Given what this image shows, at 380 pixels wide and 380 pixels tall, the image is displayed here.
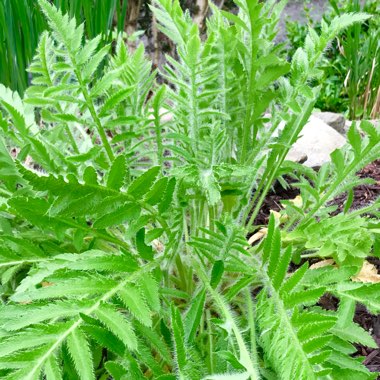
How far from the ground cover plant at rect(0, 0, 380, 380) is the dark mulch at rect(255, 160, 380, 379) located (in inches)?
5.5

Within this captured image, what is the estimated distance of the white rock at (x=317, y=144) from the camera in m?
2.07

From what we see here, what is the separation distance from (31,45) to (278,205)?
1049mm

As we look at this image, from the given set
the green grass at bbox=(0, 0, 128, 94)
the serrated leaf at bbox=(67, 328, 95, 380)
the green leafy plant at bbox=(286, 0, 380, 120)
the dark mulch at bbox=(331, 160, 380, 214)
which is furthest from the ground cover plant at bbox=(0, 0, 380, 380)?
the green leafy plant at bbox=(286, 0, 380, 120)

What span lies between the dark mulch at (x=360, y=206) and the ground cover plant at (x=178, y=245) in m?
0.14

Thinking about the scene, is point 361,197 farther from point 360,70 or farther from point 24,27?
point 360,70

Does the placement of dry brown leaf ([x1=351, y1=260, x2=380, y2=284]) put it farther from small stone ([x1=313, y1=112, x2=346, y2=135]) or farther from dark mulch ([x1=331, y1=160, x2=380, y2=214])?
small stone ([x1=313, y1=112, x2=346, y2=135])

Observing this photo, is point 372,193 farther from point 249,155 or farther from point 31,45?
point 31,45

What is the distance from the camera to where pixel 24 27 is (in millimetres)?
1886

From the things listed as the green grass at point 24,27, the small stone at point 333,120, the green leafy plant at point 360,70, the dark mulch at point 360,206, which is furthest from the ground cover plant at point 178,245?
the green leafy plant at point 360,70

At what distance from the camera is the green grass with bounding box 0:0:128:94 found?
1873 mm

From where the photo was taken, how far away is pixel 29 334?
2.42 feet

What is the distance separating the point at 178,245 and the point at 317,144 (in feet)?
4.12

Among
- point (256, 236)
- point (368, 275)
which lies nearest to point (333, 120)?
point (256, 236)

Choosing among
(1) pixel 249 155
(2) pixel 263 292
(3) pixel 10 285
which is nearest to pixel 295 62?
(1) pixel 249 155
